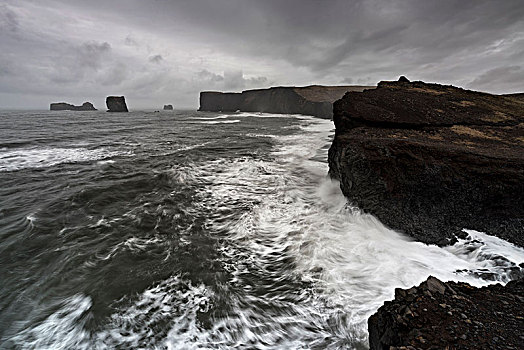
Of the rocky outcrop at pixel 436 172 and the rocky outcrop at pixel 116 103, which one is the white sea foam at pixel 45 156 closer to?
the rocky outcrop at pixel 436 172

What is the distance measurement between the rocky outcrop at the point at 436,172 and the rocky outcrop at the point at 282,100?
5557 centimetres

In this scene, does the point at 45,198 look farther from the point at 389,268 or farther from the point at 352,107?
the point at 352,107

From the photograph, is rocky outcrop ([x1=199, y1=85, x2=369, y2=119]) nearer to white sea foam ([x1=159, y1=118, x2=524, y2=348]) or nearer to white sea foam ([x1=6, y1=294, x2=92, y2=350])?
white sea foam ([x1=159, y1=118, x2=524, y2=348])

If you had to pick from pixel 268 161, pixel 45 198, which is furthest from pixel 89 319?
pixel 268 161

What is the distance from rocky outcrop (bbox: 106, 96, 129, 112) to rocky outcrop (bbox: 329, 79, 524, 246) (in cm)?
12518

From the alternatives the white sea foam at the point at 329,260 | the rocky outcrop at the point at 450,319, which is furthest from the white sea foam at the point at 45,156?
the rocky outcrop at the point at 450,319

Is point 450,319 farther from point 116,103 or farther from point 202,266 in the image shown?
point 116,103

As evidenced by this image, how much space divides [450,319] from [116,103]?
131183 millimetres

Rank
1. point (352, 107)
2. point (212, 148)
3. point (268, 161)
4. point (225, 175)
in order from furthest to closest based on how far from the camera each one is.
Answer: point (212, 148), point (268, 161), point (225, 175), point (352, 107)

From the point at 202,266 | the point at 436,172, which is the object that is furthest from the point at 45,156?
the point at 436,172

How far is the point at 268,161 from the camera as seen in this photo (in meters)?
14.2

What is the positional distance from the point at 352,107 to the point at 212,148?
10.9 meters

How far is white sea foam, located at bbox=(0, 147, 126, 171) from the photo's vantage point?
1250cm

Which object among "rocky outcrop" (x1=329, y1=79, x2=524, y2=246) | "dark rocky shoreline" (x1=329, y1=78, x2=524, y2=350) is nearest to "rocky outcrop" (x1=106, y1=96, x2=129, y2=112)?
"dark rocky shoreline" (x1=329, y1=78, x2=524, y2=350)
